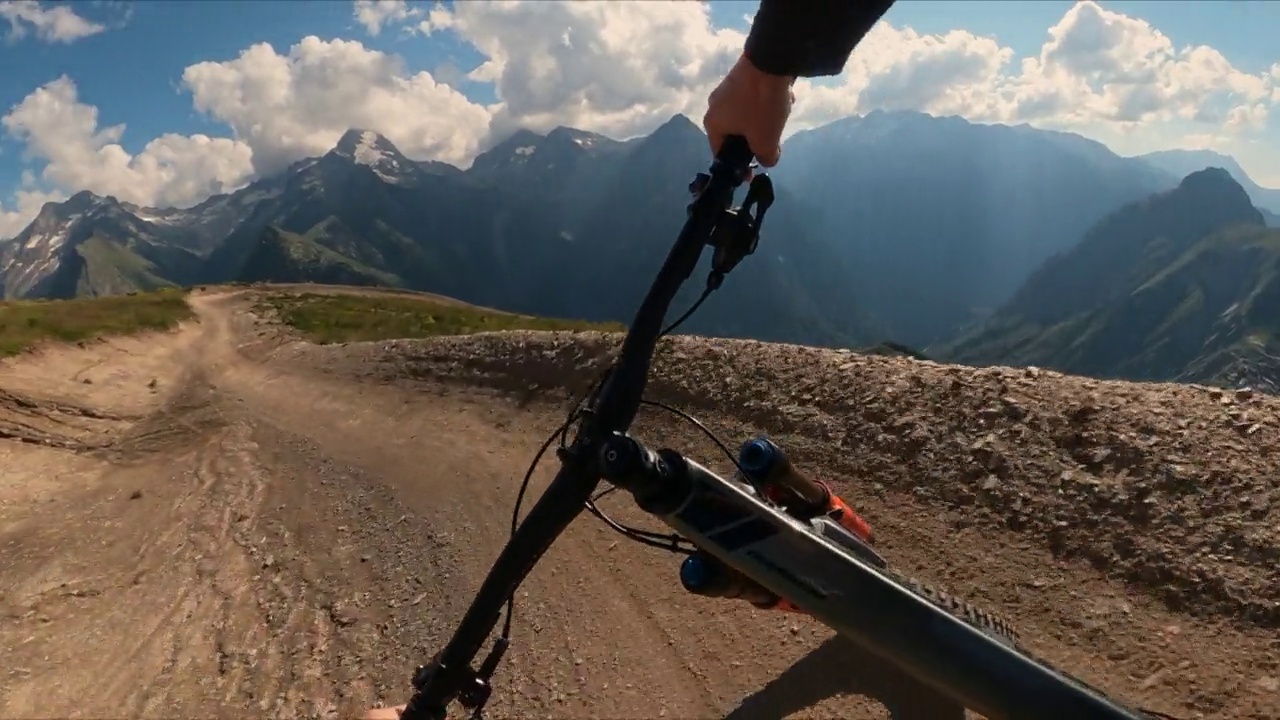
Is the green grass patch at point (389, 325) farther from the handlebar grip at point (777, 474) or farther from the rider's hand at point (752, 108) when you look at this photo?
the rider's hand at point (752, 108)

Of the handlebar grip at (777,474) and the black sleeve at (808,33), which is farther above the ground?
the black sleeve at (808,33)

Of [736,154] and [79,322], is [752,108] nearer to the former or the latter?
[736,154]

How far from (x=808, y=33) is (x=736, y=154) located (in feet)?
1.76

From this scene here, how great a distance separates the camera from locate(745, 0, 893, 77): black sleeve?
2225 millimetres

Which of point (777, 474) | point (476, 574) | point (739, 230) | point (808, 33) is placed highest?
point (808, 33)

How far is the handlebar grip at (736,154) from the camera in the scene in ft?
8.89

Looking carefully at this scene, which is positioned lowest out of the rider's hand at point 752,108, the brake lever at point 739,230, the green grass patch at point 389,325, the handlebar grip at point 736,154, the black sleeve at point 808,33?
the brake lever at point 739,230

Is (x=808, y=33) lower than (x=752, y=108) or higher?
higher

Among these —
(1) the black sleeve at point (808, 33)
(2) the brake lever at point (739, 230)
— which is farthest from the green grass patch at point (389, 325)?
(1) the black sleeve at point (808, 33)

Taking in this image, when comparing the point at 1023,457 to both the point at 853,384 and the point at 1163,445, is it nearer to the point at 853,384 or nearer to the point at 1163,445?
the point at 1163,445

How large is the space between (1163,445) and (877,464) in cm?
372

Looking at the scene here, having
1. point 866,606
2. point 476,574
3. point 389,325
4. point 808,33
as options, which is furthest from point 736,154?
point 389,325

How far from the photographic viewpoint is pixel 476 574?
11.7 metres

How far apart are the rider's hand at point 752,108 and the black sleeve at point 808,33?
0.07m
